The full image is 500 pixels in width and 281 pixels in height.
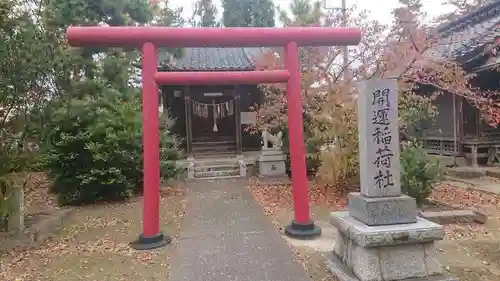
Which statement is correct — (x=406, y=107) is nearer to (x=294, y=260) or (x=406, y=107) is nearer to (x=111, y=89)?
(x=294, y=260)

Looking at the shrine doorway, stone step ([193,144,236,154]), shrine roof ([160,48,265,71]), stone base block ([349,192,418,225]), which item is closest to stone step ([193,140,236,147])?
the shrine doorway

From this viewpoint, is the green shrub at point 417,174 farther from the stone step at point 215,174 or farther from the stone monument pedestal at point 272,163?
the stone step at point 215,174

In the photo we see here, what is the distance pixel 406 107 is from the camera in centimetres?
952

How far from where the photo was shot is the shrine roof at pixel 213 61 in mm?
13766

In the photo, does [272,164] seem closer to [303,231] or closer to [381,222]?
[303,231]

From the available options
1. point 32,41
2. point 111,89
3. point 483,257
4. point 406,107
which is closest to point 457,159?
point 406,107

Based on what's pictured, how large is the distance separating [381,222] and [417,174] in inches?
142

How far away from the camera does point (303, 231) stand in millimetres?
5875

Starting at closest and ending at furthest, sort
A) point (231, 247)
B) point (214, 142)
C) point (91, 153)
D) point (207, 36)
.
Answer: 1. point (231, 247)
2. point (207, 36)
3. point (91, 153)
4. point (214, 142)

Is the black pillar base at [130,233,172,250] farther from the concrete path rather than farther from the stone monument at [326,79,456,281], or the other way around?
the stone monument at [326,79,456,281]

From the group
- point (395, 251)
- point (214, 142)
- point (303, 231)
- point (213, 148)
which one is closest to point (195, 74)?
point (303, 231)

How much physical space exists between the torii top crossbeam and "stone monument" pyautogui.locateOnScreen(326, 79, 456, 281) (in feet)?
6.66

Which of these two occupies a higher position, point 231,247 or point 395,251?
point 395,251

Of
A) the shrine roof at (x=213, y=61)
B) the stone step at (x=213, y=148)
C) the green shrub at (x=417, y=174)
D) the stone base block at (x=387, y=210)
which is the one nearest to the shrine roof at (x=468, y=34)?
the green shrub at (x=417, y=174)
